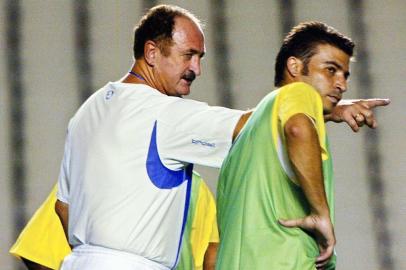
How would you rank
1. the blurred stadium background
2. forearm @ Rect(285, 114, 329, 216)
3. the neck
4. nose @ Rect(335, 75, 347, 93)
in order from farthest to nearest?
the blurred stadium background, the neck, nose @ Rect(335, 75, 347, 93), forearm @ Rect(285, 114, 329, 216)

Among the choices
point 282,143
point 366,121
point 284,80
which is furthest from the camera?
point 284,80

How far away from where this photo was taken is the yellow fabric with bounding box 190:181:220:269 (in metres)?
2.99

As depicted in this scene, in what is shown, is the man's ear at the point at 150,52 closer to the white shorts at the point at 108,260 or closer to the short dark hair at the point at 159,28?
the short dark hair at the point at 159,28

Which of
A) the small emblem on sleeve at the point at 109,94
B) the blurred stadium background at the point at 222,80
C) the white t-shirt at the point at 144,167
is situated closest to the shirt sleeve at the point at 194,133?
the white t-shirt at the point at 144,167

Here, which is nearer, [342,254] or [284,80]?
[284,80]

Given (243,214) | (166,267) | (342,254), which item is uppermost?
(243,214)

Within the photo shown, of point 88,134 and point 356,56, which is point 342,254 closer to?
point 356,56

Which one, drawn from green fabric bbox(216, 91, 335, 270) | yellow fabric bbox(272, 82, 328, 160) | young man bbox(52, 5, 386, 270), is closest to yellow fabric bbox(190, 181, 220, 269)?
young man bbox(52, 5, 386, 270)

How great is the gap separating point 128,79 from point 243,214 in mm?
632

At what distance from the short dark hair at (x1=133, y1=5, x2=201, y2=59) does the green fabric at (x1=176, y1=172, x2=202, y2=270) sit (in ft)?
1.64

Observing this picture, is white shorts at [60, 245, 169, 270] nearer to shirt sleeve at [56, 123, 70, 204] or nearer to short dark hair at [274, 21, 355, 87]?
shirt sleeve at [56, 123, 70, 204]

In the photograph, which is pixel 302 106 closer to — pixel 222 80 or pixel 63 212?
pixel 63 212

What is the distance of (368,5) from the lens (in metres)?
4.02

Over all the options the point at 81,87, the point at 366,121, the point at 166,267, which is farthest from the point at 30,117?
the point at 366,121
